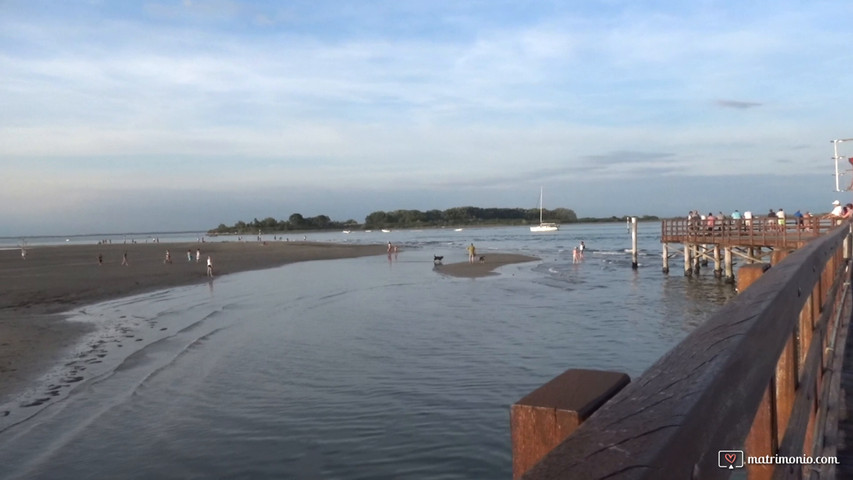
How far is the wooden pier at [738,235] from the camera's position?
24781 millimetres

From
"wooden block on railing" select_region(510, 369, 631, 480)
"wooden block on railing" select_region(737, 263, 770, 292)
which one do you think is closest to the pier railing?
"wooden block on railing" select_region(737, 263, 770, 292)

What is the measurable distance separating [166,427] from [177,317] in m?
12.3

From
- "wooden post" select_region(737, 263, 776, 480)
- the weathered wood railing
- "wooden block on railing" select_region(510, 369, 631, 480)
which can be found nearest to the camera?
the weathered wood railing

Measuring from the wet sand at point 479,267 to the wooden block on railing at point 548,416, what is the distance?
34.3 meters

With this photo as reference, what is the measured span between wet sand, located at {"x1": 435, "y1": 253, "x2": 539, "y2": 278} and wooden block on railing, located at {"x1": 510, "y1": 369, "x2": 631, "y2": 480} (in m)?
34.3

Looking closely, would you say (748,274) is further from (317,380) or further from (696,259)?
(696,259)

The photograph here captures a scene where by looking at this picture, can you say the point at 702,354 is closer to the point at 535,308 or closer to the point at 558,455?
the point at 558,455

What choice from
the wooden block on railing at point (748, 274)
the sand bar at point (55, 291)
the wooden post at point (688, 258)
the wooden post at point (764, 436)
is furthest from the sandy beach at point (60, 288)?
the wooden post at point (764, 436)

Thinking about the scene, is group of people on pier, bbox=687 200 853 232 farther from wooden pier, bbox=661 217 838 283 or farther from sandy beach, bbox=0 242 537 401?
sandy beach, bbox=0 242 537 401

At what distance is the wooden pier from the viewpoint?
2478cm

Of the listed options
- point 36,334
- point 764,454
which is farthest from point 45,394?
point 764,454

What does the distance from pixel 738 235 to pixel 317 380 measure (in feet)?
73.2

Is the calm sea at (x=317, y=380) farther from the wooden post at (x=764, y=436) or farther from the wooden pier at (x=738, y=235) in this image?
the wooden post at (x=764, y=436)

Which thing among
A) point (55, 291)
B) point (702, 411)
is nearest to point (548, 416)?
point (702, 411)
